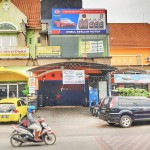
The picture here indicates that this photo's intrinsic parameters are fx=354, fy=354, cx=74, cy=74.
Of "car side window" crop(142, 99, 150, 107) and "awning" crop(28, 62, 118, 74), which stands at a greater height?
"awning" crop(28, 62, 118, 74)

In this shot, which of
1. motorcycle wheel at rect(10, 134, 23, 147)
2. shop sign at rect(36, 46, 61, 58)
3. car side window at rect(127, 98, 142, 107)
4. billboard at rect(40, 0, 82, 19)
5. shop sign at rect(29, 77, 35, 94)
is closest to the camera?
motorcycle wheel at rect(10, 134, 23, 147)

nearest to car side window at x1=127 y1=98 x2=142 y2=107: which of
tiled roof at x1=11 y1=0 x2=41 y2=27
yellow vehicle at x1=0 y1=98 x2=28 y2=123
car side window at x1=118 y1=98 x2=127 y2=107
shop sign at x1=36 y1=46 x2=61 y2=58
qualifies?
car side window at x1=118 y1=98 x2=127 y2=107

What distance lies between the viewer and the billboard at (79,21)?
31.6m

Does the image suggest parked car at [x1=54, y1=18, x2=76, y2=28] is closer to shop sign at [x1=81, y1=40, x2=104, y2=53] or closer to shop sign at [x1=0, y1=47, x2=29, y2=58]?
shop sign at [x1=81, y1=40, x2=104, y2=53]

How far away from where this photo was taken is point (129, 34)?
44.6m

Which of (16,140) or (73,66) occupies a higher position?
(73,66)

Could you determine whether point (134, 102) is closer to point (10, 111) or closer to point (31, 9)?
point (10, 111)

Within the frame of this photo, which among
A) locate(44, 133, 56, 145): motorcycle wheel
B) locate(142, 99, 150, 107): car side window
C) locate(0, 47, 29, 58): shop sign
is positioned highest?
locate(0, 47, 29, 58): shop sign

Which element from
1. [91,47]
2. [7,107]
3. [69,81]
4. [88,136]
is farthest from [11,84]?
[88,136]

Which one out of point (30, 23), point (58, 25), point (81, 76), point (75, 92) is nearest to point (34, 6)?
point (30, 23)

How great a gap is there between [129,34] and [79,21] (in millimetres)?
14382

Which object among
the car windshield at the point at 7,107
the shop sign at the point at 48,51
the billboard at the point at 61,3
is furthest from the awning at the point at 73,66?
the billboard at the point at 61,3

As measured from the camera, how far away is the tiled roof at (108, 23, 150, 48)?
42.3m

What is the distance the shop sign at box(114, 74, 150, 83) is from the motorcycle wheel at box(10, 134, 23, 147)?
2024 cm
